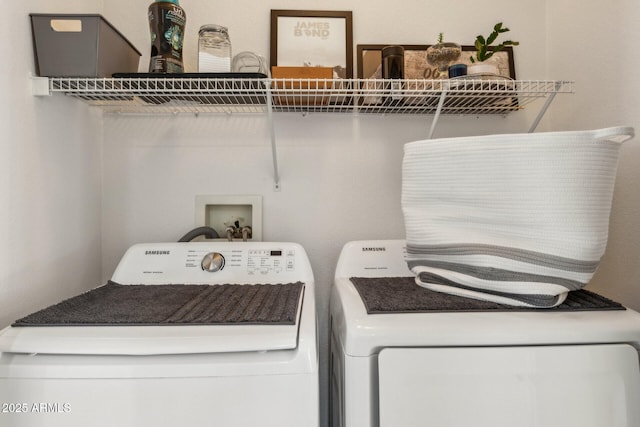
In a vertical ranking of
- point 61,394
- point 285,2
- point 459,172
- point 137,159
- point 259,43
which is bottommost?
point 61,394

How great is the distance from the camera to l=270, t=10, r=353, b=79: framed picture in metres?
1.40

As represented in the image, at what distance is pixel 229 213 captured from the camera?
4.70 ft

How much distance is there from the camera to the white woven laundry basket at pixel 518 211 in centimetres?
82

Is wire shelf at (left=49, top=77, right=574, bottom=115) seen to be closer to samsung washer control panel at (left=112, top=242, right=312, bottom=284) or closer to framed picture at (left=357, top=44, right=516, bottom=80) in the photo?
framed picture at (left=357, top=44, right=516, bottom=80)

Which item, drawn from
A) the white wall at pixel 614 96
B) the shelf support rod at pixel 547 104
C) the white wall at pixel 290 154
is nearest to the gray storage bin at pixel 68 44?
the white wall at pixel 290 154

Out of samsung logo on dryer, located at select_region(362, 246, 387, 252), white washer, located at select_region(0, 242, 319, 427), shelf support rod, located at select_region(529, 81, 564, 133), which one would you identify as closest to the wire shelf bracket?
shelf support rod, located at select_region(529, 81, 564, 133)

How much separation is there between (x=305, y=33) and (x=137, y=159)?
0.77m

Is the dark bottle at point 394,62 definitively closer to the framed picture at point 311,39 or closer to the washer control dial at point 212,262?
the framed picture at point 311,39

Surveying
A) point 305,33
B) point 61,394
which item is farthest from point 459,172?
point 61,394

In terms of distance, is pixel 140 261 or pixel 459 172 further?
pixel 140 261

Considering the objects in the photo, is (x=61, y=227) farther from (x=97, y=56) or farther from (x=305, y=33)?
(x=305, y=33)

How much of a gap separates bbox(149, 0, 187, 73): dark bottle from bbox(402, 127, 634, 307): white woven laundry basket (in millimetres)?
771

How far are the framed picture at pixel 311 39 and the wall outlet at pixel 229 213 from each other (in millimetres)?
511

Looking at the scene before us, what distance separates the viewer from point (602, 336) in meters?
0.77
